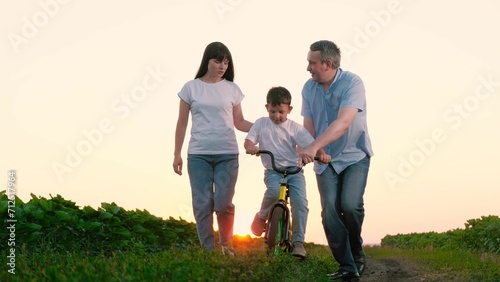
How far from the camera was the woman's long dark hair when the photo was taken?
9.48 m

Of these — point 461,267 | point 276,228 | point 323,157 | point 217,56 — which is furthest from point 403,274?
point 217,56

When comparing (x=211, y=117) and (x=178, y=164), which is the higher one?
(x=211, y=117)

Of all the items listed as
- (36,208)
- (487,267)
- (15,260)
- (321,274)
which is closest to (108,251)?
(36,208)

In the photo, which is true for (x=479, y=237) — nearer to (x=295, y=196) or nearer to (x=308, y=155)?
(x=295, y=196)

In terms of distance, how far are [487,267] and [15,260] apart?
698 centimetres

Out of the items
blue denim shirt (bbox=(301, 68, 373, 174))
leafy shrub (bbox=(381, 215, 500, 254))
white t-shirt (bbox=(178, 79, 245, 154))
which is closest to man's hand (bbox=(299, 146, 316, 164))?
blue denim shirt (bbox=(301, 68, 373, 174))

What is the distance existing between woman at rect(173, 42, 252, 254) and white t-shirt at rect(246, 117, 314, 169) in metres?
0.39

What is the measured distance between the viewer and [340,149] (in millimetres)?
8633

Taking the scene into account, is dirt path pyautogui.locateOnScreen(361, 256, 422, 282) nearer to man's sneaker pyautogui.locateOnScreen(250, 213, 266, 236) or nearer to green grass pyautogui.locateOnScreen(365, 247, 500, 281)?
green grass pyautogui.locateOnScreen(365, 247, 500, 281)

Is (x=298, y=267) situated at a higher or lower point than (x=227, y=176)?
lower

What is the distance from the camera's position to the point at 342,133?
816 centimetres

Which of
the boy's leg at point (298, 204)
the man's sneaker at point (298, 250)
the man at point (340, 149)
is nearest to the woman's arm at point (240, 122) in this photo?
the boy's leg at point (298, 204)

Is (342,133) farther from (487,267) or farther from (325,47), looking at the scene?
(487,267)

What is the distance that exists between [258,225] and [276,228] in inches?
34.2
